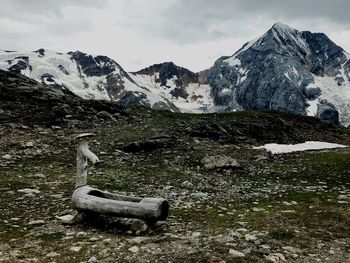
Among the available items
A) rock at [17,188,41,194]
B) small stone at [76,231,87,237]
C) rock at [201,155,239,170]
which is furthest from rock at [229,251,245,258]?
rock at [201,155,239,170]

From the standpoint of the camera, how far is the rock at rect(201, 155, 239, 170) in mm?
31542

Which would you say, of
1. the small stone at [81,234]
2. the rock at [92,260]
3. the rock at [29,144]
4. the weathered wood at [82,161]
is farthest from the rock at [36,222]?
the rock at [29,144]

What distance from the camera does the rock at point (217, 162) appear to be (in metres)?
31.5

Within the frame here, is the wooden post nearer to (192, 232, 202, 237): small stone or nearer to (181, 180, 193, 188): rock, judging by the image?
(192, 232, 202, 237): small stone

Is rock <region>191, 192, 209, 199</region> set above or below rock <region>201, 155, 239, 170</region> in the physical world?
below

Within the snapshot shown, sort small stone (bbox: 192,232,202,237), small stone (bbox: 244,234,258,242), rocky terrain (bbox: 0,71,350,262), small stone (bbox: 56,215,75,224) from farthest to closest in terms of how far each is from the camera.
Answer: small stone (bbox: 56,215,75,224) → small stone (bbox: 192,232,202,237) → small stone (bbox: 244,234,258,242) → rocky terrain (bbox: 0,71,350,262)

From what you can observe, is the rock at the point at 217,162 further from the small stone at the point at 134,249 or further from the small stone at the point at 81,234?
the small stone at the point at 134,249

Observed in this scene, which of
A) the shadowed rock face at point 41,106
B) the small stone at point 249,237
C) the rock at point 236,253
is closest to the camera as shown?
the rock at point 236,253

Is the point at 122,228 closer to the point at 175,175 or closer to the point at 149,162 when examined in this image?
the point at 175,175

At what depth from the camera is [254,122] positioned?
5484cm

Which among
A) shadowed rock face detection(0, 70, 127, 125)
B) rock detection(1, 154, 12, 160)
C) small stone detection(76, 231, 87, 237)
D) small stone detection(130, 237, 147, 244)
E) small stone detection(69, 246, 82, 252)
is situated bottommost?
small stone detection(76, 231, 87, 237)

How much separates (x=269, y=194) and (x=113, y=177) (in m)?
8.76

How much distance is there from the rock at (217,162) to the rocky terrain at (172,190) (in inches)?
2.9

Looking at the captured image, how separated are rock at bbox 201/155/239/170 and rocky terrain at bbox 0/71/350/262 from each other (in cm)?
7
